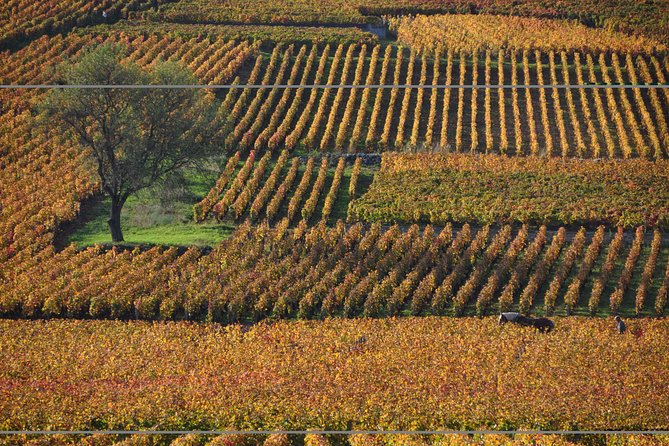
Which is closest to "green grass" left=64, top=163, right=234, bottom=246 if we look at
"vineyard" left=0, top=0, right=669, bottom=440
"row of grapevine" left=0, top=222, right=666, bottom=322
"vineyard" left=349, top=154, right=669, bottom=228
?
"vineyard" left=0, top=0, right=669, bottom=440

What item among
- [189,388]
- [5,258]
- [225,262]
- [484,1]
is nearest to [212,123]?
[225,262]

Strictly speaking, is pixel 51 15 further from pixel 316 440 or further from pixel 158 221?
pixel 316 440

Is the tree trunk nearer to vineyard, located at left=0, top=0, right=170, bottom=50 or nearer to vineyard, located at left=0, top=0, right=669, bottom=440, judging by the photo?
vineyard, located at left=0, top=0, right=669, bottom=440

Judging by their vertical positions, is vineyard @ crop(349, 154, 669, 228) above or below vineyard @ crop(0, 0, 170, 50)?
below

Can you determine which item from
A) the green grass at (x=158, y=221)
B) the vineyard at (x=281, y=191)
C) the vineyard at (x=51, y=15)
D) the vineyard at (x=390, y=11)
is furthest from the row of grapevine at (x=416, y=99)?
the vineyard at (x=390, y=11)

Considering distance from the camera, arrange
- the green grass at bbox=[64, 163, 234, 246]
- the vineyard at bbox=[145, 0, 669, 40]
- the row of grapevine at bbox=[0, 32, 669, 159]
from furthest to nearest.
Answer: the vineyard at bbox=[145, 0, 669, 40], the row of grapevine at bbox=[0, 32, 669, 159], the green grass at bbox=[64, 163, 234, 246]

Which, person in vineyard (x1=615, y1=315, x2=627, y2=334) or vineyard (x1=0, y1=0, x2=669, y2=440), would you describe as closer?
vineyard (x1=0, y1=0, x2=669, y2=440)
